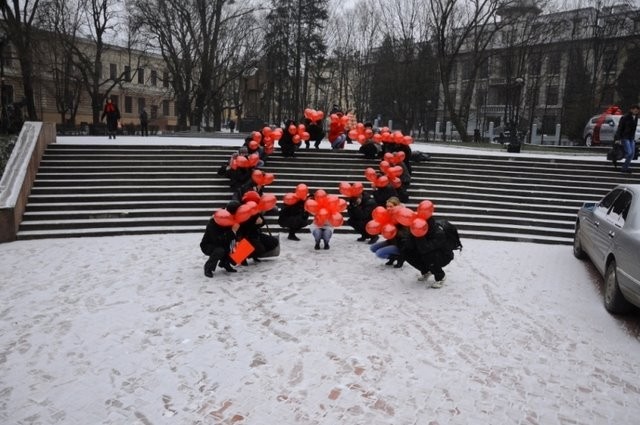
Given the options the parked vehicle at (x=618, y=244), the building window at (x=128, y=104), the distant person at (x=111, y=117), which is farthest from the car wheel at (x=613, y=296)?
the building window at (x=128, y=104)

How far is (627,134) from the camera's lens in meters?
13.4

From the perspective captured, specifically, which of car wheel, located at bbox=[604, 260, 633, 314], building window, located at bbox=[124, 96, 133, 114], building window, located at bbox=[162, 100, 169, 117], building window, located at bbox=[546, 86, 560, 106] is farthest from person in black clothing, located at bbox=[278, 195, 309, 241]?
building window, located at bbox=[162, 100, 169, 117]

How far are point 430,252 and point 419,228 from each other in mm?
458

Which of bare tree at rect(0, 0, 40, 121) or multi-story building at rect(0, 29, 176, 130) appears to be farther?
multi-story building at rect(0, 29, 176, 130)

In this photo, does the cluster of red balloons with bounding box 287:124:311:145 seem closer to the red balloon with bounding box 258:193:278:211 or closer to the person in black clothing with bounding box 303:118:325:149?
the person in black clothing with bounding box 303:118:325:149

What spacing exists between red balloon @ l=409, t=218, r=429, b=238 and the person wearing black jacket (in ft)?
0.48

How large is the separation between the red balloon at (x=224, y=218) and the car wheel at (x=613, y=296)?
17.1 ft

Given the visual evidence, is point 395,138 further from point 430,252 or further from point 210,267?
point 210,267

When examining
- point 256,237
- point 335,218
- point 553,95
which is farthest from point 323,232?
point 553,95

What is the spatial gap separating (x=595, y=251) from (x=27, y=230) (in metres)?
10.7

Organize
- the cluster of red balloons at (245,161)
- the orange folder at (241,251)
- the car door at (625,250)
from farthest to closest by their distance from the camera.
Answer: the cluster of red balloons at (245,161), the orange folder at (241,251), the car door at (625,250)

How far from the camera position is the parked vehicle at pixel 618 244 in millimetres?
5508

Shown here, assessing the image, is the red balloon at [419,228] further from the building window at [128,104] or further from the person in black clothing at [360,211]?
the building window at [128,104]

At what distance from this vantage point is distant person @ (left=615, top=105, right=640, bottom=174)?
43.0 ft
